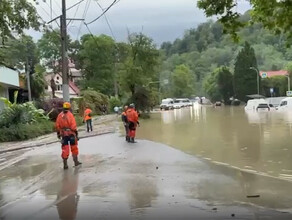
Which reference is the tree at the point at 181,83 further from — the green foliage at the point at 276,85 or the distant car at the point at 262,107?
the distant car at the point at 262,107

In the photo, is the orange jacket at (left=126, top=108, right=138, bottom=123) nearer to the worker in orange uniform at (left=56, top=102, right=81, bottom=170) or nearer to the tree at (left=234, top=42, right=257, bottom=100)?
the worker in orange uniform at (left=56, top=102, right=81, bottom=170)

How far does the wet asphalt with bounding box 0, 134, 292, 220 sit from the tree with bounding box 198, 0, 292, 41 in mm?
3052

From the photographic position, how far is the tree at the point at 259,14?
362 inches

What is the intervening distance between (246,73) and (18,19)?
3585 inches

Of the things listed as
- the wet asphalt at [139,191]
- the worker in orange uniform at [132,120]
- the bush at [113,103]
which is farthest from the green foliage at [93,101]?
the wet asphalt at [139,191]

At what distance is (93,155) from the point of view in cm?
1622

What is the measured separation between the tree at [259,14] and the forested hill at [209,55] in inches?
4162

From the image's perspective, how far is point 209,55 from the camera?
564 feet

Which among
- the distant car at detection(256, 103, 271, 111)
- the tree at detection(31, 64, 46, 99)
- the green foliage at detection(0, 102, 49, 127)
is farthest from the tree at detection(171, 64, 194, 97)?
the green foliage at detection(0, 102, 49, 127)

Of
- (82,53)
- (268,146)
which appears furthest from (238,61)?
(268,146)

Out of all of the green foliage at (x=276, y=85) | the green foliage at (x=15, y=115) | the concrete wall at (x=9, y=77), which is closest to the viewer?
the green foliage at (x=15, y=115)

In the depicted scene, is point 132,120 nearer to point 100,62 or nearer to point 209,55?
point 100,62

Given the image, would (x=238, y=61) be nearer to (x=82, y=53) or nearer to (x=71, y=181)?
(x=82, y=53)

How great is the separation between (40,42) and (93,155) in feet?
257
